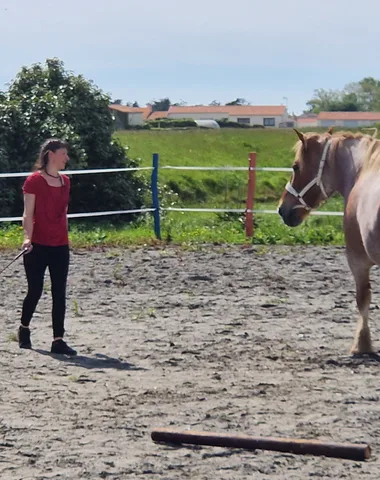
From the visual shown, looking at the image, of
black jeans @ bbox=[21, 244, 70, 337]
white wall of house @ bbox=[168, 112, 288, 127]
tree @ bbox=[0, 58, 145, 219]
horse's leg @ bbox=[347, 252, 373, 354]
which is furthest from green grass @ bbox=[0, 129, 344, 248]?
white wall of house @ bbox=[168, 112, 288, 127]

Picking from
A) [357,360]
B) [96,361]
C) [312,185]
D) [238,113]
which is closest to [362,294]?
[357,360]

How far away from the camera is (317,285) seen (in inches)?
373

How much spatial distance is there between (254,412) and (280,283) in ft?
15.0

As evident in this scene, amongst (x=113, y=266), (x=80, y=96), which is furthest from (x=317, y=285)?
(x=80, y=96)

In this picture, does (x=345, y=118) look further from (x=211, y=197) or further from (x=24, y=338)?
(x=24, y=338)

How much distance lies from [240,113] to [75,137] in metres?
102

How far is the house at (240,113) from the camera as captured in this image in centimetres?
11538

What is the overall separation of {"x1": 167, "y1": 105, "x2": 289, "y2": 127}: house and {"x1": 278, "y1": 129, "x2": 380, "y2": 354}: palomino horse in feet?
352

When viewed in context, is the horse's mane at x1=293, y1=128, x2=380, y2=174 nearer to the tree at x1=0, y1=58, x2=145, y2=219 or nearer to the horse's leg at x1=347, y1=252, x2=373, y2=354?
the horse's leg at x1=347, y1=252, x2=373, y2=354

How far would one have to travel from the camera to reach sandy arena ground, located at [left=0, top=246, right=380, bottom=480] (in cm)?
427

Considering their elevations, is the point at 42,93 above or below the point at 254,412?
above

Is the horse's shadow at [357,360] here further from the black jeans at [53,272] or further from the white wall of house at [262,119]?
the white wall of house at [262,119]

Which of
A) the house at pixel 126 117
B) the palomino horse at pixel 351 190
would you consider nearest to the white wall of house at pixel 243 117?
the house at pixel 126 117

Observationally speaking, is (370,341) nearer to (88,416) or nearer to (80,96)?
(88,416)
